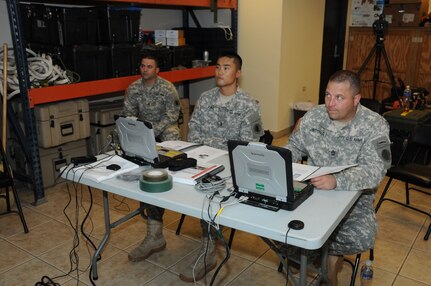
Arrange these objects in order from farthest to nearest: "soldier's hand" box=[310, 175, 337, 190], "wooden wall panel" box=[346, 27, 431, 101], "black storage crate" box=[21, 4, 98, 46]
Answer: "wooden wall panel" box=[346, 27, 431, 101], "black storage crate" box=[21, 4, 98, 46], "soldier's hand" box=[310, 175, 337, 190]

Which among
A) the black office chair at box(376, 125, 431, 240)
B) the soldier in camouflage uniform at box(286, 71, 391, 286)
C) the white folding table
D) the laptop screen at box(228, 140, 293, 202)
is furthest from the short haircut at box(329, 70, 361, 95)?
the black office chair at box(376, 125, 431, 240)

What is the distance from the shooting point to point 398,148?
363cm

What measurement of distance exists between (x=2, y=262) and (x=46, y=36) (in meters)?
1.95

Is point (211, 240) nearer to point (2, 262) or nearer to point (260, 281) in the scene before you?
point (260, 281)

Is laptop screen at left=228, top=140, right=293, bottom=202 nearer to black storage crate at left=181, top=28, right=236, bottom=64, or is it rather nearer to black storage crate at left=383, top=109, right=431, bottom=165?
black storage crate at left=383, top=109, right=431, bottom=165

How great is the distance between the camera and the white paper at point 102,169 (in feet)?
6.39

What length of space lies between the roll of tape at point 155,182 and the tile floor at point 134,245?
82 centimetres

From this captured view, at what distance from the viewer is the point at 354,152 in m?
2.00

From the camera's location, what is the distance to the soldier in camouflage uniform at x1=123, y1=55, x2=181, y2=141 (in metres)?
3.57

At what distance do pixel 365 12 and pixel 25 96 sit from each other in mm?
5208

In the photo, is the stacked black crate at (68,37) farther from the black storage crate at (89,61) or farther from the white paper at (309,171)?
the white paper at (309,171)

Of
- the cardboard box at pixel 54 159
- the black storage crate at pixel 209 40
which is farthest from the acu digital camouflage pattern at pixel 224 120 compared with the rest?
the black storage crate at pixel 209 40

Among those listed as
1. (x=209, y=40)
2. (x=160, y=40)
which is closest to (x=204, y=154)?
(x=160, y=40)

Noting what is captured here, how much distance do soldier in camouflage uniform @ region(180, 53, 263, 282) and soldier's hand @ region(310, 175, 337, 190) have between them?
97 centimetres
